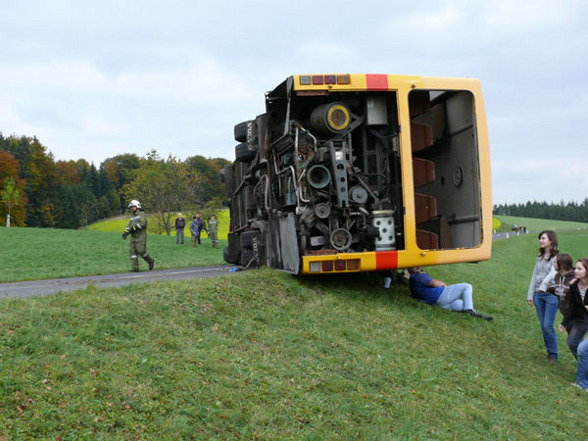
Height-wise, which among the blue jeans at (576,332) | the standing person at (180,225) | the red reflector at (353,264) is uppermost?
the standing person at (180,225)

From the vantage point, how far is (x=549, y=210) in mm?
134750

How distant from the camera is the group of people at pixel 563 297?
6.50m

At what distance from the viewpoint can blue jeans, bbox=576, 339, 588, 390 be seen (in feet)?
20.9

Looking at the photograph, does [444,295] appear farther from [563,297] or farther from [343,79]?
[343,79]

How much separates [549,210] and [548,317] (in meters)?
140

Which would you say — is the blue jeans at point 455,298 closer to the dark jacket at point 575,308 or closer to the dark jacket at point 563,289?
the dark jacket at point 563,289

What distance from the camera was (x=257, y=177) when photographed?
948cm

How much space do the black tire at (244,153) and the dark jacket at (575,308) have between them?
520cm

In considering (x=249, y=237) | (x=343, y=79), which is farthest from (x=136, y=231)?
(x=343, y=79)

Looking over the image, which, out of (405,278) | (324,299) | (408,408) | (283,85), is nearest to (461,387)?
(408,408)

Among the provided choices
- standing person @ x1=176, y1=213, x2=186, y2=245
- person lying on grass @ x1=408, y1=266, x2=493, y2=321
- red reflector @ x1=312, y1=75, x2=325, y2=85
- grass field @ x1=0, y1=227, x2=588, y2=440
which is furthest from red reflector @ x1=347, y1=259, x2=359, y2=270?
→ standing person @ x1=176, y1=213, x2=186, y2=245

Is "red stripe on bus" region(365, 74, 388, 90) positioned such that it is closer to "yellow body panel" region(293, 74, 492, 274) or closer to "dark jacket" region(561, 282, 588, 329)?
"yellow body panel" region(293, 74, 492, 274)

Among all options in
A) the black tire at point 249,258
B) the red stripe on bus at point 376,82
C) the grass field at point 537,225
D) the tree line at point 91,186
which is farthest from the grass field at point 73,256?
the grass field at point 537,225

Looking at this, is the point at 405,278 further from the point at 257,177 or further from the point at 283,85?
the point at 283,85
